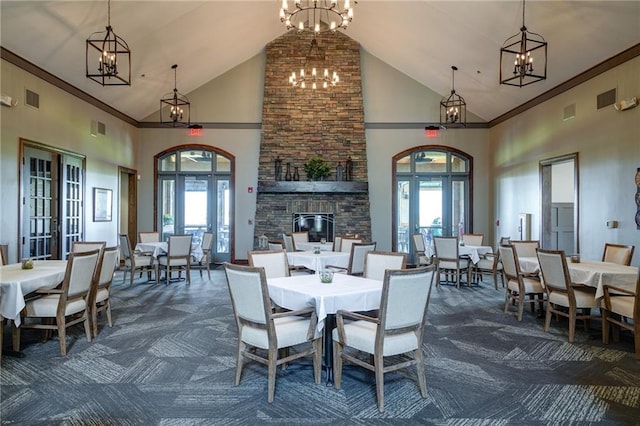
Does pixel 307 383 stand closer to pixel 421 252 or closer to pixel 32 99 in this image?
pixel 421 252

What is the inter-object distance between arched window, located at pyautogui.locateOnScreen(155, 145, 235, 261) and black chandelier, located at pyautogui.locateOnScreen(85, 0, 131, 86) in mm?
3038

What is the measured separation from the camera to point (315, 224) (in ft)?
33.8

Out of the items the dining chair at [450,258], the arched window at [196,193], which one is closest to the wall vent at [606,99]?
the dining chair at [450,258]

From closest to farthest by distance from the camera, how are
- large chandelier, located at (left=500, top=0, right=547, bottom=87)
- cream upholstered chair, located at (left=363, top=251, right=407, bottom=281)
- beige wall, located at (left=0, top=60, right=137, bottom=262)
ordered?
1. cream upholstered chair, located at (left=363, top=251, right=407, bottom=281)
2. large chandelier, located at (left=500, top=0, right=547, bottom=87)
3. beige wall, located at (left=0, top=60, right=137, bottom=262)

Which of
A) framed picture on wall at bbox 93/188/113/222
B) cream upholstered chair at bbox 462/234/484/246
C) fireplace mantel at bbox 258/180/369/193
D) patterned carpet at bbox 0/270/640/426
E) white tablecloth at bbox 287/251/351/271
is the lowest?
patterned carpet at bbox 0/270/640/426

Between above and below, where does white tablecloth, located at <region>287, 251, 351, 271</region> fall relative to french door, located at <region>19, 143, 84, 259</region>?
below

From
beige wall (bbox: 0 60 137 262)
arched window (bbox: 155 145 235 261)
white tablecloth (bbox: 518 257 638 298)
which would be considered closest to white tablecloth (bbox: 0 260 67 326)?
beige wall (bbox: 0 60 137 262)

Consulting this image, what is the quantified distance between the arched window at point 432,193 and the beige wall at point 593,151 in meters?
1.82

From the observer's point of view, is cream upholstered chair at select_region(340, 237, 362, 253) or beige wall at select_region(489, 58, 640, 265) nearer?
beige wall at select_region(489, 58, 640, 265)

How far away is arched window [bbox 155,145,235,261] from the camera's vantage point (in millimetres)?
10570

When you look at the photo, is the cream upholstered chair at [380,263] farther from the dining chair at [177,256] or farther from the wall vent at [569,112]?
the wall vent at [569,112]

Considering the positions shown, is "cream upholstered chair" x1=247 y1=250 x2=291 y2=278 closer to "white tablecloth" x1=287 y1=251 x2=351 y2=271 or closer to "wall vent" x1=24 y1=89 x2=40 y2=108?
"white tablecloth" x1=287 y1=251 x2=351 y2=271

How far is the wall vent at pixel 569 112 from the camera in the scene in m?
6.99

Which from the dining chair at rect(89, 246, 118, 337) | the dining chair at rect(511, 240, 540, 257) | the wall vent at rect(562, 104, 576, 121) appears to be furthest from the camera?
the wall vent at rect(562, 104, 576, 121)
